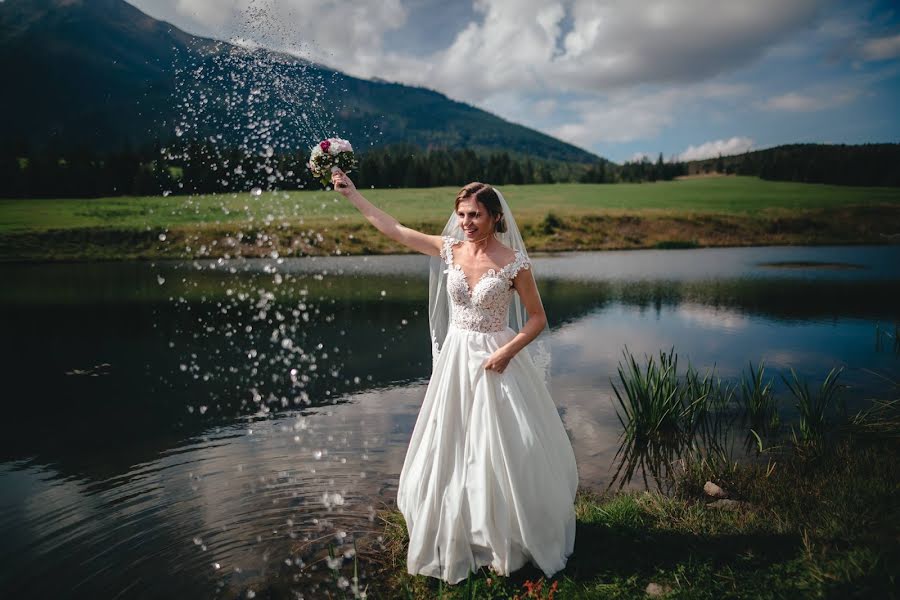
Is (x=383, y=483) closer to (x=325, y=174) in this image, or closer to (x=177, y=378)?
(x=325, y=174)

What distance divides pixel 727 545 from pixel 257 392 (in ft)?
25.8

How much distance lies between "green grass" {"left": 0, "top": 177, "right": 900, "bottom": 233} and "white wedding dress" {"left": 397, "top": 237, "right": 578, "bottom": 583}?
110ft

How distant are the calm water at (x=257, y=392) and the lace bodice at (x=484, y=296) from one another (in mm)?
2212

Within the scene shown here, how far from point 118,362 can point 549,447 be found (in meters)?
10.8

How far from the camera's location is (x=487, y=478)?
4.02m

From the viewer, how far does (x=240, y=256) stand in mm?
33188

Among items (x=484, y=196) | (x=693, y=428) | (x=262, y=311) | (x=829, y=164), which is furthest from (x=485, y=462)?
(x=829, y=164)

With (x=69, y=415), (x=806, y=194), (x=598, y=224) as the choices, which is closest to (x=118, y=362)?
(x=69, y=415)

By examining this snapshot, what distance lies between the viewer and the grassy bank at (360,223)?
34344 millimetres

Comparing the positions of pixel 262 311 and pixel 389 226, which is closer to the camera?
pixel 389 226

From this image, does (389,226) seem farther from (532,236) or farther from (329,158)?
(532,236)

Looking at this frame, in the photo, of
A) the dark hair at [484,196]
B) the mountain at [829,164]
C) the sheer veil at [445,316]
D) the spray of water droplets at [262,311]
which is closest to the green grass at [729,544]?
the spray of water droplets at [262,311]

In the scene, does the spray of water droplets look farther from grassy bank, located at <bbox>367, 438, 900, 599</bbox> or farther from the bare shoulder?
the bare shoulder

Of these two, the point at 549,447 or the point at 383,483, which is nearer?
the point at 549,447
